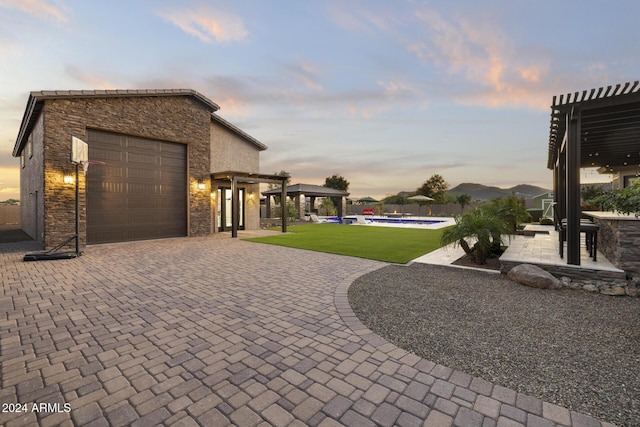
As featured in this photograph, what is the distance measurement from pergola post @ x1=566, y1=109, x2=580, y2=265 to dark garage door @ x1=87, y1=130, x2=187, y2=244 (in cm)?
1354

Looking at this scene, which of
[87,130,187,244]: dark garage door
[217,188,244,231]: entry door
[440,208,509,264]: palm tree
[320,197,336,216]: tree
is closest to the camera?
[440,208,509,264]: palm tree

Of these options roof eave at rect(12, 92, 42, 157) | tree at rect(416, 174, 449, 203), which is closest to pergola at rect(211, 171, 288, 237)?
roof eave at rect(12, 92, 42, 157)

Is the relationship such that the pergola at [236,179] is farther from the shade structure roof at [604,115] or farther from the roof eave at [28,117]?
the shade structure roof at [604,115]

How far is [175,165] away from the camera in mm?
12656

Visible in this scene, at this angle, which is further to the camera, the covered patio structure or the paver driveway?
the covered patio structure

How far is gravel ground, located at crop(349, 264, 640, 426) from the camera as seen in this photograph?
2.23m

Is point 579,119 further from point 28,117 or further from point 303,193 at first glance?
point 303,193

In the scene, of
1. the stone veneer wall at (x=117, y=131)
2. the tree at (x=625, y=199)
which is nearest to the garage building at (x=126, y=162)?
the stone veneer wall at (x=117, y=131)

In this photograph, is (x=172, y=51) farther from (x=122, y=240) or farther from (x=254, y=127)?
(x=254, y=127)

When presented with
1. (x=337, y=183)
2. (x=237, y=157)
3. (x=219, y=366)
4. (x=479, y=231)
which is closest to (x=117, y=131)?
(x=237, y=157)

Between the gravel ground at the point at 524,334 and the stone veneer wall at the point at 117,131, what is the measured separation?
406 inches

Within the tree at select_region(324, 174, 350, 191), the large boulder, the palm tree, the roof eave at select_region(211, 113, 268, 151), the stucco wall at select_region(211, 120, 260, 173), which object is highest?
the tree at select_region(324, 174, 350, 191)

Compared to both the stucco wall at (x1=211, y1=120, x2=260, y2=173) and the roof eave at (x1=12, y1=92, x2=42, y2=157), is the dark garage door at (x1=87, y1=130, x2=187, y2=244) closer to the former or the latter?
the roof eave at (x1=12, y1=92, x2=42, y2=157)

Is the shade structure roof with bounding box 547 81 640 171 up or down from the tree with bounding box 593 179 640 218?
up
